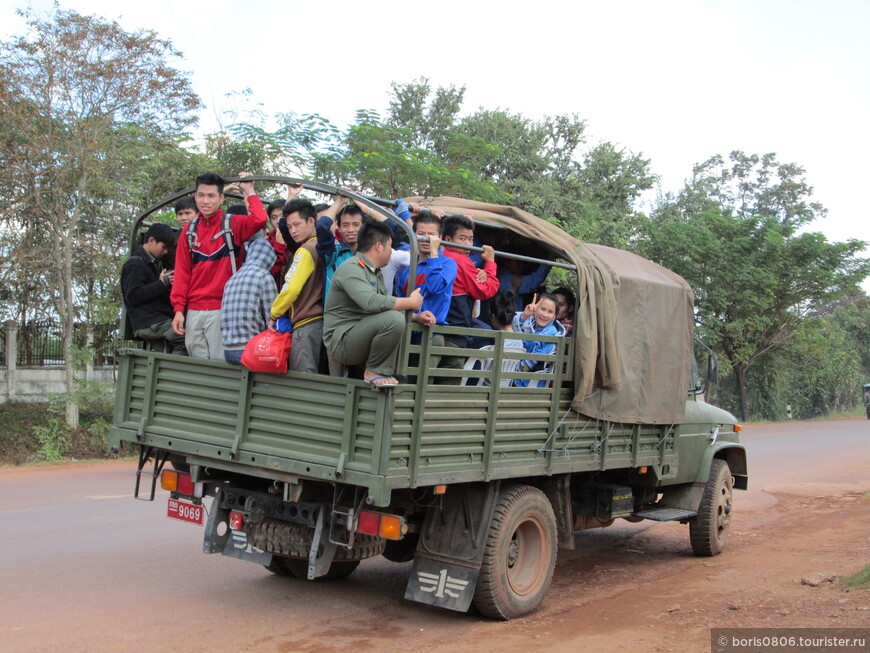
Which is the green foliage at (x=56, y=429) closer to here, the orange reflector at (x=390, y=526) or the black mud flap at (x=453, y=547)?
the black mud flap at (x=453, y=547)

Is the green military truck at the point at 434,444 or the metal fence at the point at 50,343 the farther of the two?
the metal fence at the point at 50,343

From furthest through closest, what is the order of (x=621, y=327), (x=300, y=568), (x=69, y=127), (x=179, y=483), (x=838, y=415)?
(x=838, y=415) < (x=69, y=127) < (x=621, y=327) < (x=300, y=568) < (x=179, y=483)

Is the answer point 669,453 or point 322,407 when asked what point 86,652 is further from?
point 669,453

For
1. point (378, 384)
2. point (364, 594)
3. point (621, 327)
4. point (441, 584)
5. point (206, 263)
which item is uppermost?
point (206, 263)

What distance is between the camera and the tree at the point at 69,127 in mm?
13906

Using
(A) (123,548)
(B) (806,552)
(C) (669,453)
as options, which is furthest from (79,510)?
(B) (806,552)

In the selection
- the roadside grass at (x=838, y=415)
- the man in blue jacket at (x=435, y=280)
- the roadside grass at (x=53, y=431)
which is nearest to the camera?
the man in blue jacket at (x=435, y=280)

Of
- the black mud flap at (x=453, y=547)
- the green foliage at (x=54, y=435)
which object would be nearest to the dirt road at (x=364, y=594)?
the black mud flap at (x=453, y=547)

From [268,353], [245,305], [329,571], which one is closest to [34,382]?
[329,571]

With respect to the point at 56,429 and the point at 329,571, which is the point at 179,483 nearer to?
the point at 329,571

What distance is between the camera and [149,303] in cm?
564

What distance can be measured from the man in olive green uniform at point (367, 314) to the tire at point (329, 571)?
214 cm

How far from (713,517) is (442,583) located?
3457 mm

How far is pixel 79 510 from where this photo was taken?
28.7 ft
